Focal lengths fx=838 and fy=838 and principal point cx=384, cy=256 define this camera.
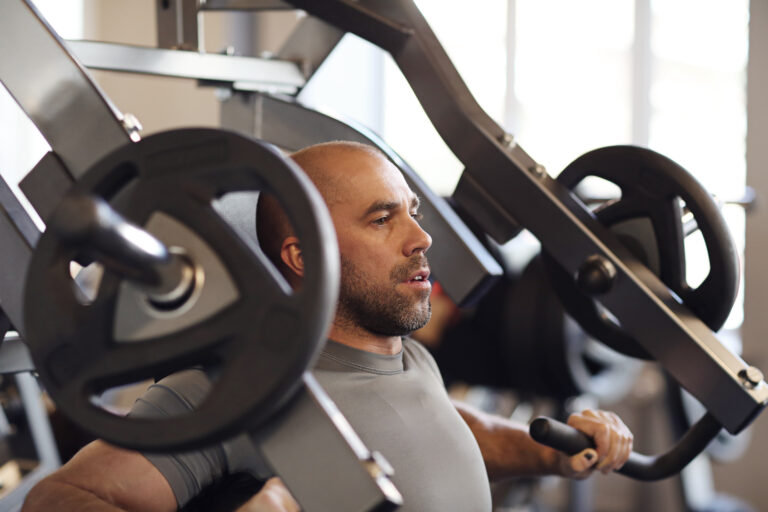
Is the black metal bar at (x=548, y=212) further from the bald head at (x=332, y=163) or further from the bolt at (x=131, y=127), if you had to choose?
the bolt at (x=131, y=127)

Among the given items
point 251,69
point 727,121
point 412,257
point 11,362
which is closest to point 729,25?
point 727,121

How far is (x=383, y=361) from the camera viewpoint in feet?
3.67

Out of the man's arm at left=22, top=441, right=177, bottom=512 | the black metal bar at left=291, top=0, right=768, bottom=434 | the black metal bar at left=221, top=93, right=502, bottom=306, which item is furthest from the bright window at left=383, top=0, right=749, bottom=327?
the man's arm at left=22, top=441, right=177, bottom=512

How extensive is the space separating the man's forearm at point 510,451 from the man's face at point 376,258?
0.35 meters

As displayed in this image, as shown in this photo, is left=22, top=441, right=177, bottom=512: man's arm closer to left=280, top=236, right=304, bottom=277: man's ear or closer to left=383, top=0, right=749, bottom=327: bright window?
left=280, top=236, right=304, bottom=277: man's ear

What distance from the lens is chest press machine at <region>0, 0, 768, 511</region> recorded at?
24.0 inches

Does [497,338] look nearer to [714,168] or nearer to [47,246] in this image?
[714,168]

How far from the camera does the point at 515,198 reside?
4.15ft

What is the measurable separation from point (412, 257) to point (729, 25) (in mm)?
2999

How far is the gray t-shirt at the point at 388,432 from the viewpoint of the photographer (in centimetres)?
90

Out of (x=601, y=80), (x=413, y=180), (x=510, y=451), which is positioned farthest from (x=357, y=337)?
(x=601, y=80)

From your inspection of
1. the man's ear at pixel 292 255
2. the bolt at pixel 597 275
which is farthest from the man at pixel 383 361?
the bolt at pixel 597 275

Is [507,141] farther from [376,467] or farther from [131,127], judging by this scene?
[376,467]

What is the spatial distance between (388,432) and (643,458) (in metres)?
0.50
